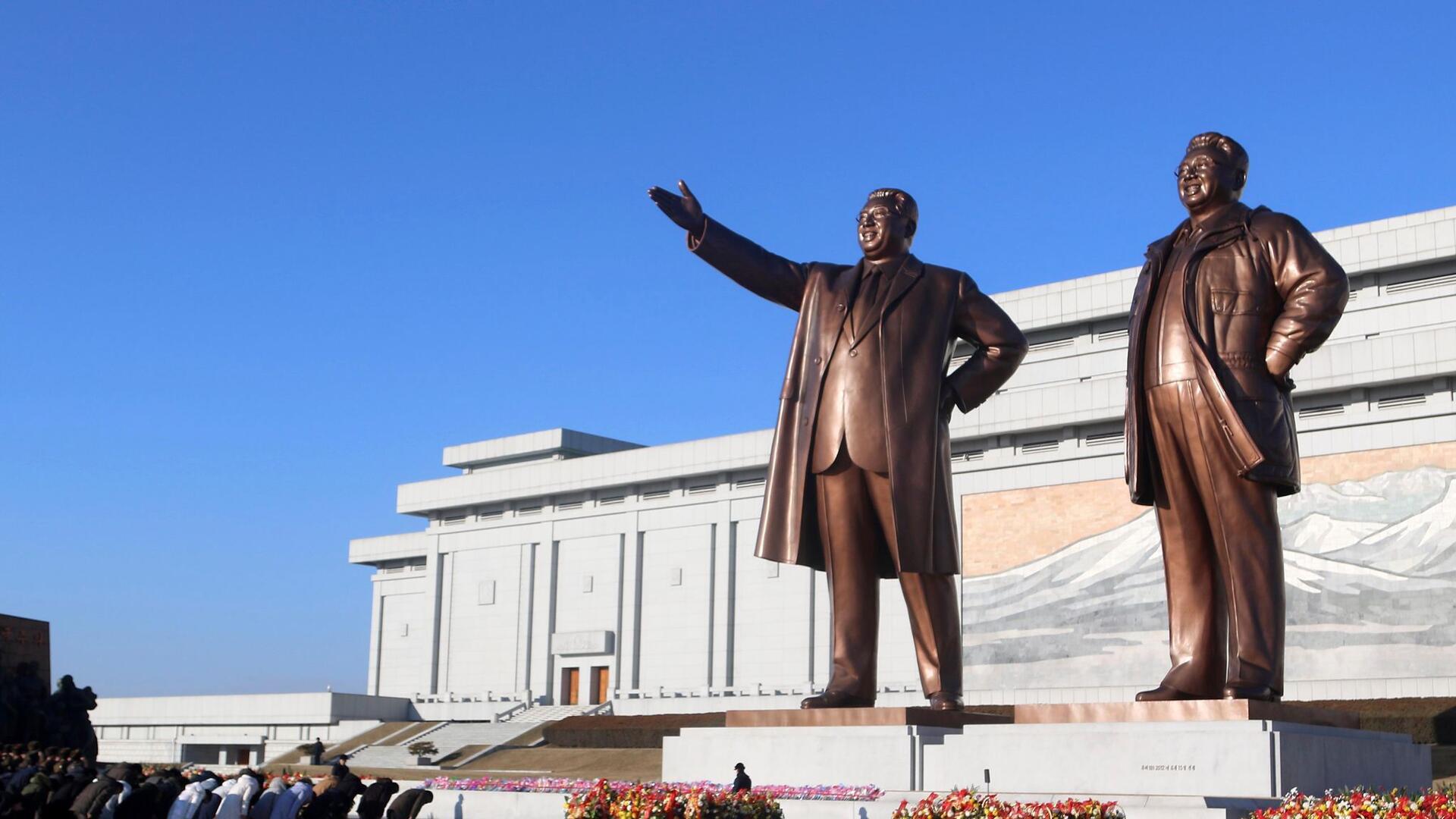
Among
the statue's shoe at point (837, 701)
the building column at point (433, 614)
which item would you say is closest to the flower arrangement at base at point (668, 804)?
the statue's shoe at point (837, 701)

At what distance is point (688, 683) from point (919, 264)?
101 ft

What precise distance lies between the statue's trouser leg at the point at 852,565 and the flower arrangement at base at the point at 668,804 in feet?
4.62

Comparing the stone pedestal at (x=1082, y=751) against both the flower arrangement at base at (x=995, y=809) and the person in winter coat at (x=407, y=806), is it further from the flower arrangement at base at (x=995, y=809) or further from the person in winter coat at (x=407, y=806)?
the person in winter coat at (x=407, y=806)

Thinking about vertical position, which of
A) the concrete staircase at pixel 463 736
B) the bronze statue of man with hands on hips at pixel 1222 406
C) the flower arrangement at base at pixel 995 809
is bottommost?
the concrete staircase at pixel 463 736

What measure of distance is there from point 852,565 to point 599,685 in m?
33.0

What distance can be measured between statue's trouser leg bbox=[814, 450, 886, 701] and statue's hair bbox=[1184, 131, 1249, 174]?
268 centimetres

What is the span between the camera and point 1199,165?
7973mm

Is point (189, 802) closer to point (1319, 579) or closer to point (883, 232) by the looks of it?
point (883, 232)

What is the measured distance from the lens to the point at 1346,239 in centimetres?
3123

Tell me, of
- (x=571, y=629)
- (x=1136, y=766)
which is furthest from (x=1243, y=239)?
(x=571, y=629)

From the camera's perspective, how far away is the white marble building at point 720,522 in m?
28.6

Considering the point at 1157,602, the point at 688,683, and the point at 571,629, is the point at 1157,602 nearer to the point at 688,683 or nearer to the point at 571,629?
the point at 688,683

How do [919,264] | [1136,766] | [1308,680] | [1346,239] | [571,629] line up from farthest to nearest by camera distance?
[571,629] → [1346,239] → [1308,680] → [919,264] → [1136,766]

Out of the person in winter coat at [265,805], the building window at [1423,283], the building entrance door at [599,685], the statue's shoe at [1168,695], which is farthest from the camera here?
the building entrance door at [599,685]
